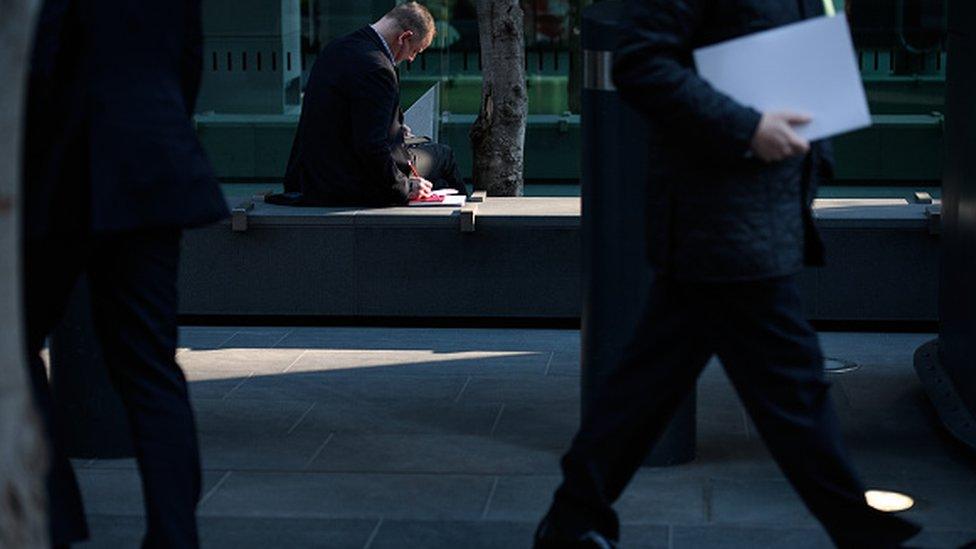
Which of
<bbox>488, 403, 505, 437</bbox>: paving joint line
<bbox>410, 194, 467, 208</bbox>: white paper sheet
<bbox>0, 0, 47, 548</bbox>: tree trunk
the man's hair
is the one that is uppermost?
the man's hair

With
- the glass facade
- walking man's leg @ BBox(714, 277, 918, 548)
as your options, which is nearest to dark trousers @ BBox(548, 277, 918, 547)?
walking man's leg @ BBox(714, 277, 918, 548)

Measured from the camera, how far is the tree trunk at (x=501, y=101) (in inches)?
380

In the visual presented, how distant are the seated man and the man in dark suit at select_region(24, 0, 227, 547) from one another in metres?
3.58

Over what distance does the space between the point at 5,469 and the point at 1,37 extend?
0.56 metres

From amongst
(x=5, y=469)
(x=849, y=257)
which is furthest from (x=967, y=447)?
(x=5, y=469)

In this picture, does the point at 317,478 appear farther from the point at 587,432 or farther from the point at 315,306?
the point at 315,306

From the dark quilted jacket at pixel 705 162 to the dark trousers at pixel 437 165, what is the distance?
179 inches

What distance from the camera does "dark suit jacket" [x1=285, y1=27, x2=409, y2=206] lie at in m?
7.38

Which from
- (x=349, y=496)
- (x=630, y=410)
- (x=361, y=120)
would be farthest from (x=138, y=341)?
(x=361, y=120)

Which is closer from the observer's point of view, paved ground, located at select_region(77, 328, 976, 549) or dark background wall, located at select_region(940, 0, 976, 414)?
paved ground, located at select_region(77, 328, 976, 549)

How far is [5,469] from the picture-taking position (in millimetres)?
2334

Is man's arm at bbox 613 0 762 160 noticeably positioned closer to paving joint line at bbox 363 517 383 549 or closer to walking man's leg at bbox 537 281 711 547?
walking man's leg at bbox 537 281 711 547

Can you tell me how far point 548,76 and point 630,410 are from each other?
923 cm

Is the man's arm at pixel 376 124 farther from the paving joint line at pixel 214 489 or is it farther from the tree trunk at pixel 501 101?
the paving joint line at pixel 214 489
